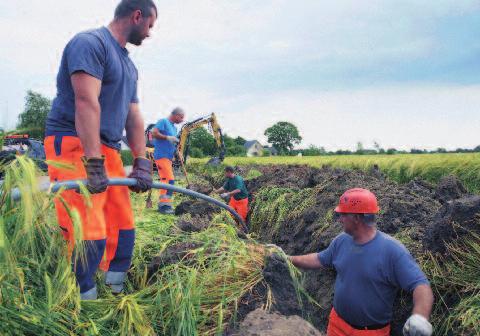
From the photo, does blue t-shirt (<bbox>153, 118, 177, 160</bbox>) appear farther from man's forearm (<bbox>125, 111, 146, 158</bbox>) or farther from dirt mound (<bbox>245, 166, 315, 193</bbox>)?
man's forearm (<bbox>125, 111, 146, 158</bbox>)

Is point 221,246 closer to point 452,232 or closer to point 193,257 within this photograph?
point 193,257

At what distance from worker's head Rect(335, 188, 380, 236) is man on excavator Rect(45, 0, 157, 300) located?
4.71 feet

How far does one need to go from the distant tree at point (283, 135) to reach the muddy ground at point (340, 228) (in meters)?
79.0

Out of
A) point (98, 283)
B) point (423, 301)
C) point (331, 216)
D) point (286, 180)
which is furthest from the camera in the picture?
point (286, 180)

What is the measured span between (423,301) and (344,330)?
2.29ft

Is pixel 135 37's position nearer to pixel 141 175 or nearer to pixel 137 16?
pixel 137 16

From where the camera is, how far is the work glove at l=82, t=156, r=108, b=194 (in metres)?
2.44

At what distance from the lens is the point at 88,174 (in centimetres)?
246

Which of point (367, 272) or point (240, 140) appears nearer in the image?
point (367, 272)

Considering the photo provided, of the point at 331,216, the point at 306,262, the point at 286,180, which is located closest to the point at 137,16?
the point at 306,262

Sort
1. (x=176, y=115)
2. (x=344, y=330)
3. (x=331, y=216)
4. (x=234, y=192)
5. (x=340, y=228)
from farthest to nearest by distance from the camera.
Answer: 1. (x=176, y=115)
2. (x=234, y=192)
3. (x=331, y=216)
4. (x=340, y=228)
5. (x=344, y=330)

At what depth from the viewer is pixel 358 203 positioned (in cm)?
307

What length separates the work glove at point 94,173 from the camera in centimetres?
244

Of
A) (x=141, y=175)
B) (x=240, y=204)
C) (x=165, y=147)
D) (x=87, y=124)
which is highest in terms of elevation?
(x=87, y=124)
